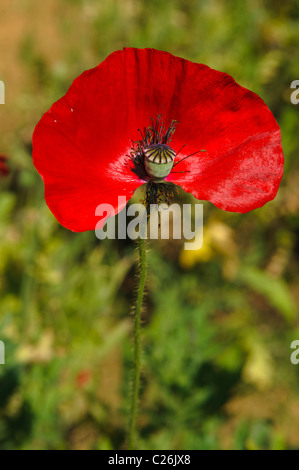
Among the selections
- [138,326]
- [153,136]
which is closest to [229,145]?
[153,136]

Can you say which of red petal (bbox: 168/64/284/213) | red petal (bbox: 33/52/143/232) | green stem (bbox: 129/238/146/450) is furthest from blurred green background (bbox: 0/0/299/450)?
red petal (bbox: 168/64/284/213)

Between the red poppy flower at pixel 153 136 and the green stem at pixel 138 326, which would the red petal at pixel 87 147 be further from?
the green stem at pixel 138 326

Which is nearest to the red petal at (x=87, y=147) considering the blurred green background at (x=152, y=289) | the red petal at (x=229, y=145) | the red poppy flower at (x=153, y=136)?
the red poppy flower at (x=153, y=136)

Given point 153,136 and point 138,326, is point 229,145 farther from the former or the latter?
point 138,326

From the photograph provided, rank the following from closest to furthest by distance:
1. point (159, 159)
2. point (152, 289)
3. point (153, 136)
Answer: point (159, 159), point (153, 136), point (152, 289)

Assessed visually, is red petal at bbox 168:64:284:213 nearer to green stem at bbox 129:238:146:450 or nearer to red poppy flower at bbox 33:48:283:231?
red poppy flower at bbox 33:48:283:231

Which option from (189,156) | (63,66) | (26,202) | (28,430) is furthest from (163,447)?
(63,66)
